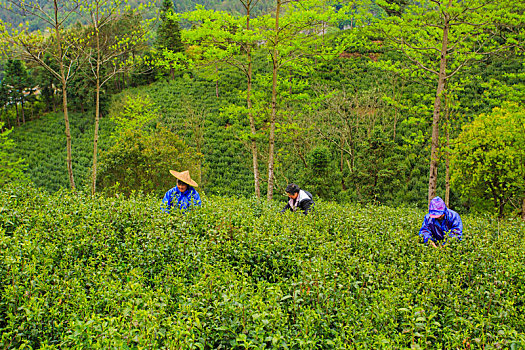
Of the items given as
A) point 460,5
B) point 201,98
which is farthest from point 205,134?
point 460,5

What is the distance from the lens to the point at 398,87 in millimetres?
26984

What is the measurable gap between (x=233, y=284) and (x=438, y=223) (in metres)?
3.78

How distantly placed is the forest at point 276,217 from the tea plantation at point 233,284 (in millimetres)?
27

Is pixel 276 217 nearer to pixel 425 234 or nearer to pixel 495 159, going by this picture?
pixel 425 234

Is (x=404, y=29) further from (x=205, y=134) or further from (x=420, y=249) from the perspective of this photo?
(x=205, y=134)

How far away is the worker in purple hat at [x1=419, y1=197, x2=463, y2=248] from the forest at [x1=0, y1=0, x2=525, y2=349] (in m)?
0.36

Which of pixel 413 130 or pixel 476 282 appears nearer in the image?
pixel 476 282

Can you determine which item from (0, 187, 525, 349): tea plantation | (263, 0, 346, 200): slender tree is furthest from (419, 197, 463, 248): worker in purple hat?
(263, 0, 346, 200): slender tree

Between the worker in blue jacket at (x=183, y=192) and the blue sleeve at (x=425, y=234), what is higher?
the worker in blue jacket at (x=183, y=192)

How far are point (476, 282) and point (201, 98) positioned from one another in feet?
103

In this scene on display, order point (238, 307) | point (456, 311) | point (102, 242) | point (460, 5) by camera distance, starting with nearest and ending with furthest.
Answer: point (238, 307) → point (456, 311) → point (102, 242) → point (460, 5)

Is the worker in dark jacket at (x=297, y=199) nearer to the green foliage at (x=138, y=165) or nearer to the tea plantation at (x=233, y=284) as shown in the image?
the tea plantation at (x=233, y=284)

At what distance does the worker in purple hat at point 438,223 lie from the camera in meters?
5.14

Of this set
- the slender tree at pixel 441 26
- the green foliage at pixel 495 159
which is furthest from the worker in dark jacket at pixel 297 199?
the green foliage at pixel 495 159
